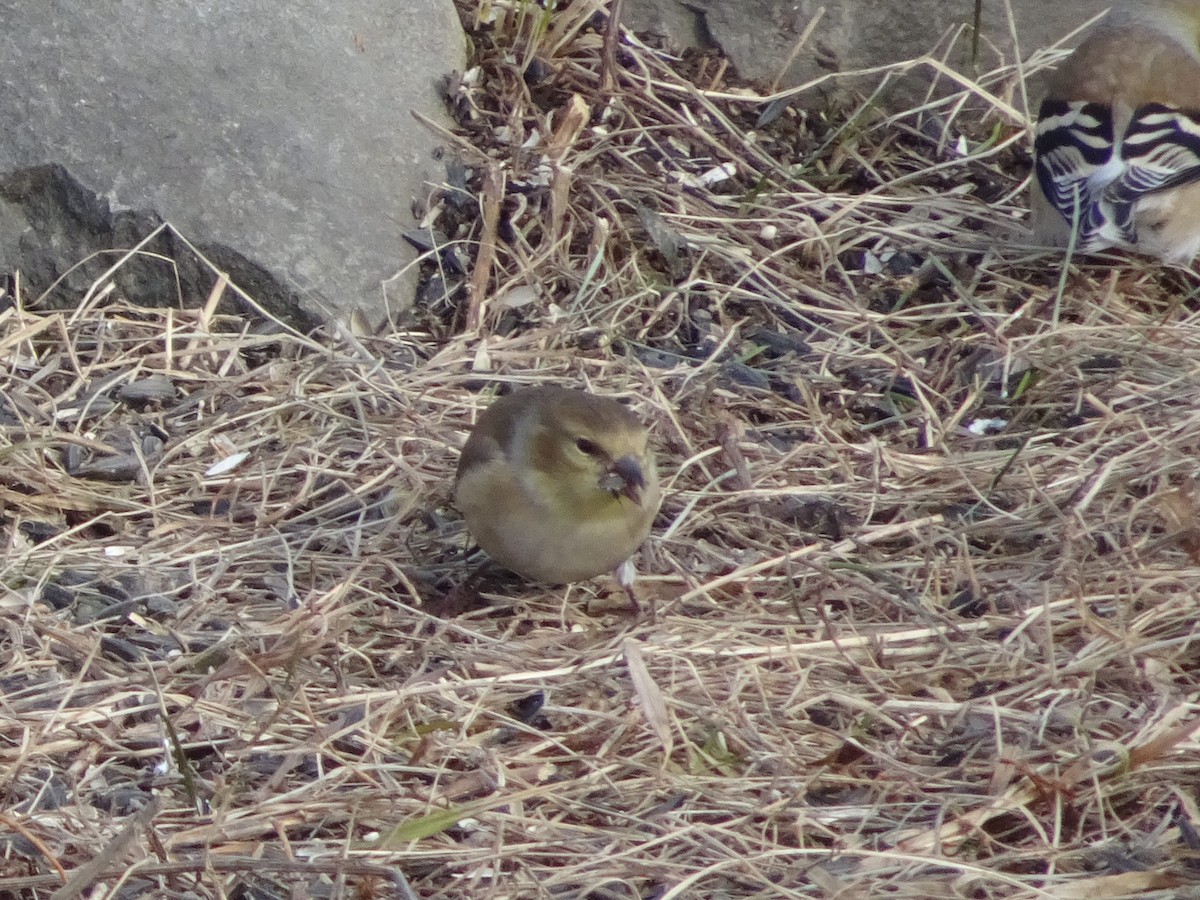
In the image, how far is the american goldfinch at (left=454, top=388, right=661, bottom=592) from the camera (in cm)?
385

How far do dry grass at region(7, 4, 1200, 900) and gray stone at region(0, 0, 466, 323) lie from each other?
207 millimetres

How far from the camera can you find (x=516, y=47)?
6.20 metres

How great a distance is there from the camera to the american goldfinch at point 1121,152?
18.4 feet

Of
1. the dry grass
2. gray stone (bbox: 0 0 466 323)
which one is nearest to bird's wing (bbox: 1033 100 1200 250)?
the dry grass

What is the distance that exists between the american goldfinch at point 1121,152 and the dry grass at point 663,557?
0.20 m

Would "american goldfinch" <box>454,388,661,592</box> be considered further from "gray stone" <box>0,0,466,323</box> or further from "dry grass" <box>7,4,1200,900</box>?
"gray stone" <box>0,0,466,323</box>

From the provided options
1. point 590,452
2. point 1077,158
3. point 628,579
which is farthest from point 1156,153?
point 590,452

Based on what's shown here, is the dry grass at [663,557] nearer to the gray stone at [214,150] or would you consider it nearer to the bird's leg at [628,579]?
the bird's leg at [628,579]

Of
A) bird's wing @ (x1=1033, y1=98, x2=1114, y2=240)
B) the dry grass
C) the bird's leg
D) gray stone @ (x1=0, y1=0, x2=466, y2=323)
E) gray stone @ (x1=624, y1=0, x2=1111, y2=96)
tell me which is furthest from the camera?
gray stone @ (x1=624, y1=0, x2=1111, y2=96)

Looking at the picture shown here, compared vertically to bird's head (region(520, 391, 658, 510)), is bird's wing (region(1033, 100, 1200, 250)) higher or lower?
lower

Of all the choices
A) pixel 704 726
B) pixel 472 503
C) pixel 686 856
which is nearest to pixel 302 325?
pixel 472 503

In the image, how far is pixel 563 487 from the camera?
393cm

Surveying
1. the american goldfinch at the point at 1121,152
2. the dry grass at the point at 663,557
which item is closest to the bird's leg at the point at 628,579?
the dry grass at the point at 663,557

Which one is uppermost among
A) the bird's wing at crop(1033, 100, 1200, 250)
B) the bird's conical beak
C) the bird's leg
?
the bird's conical beak
